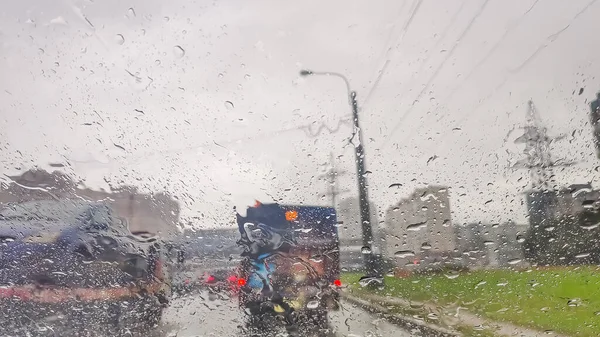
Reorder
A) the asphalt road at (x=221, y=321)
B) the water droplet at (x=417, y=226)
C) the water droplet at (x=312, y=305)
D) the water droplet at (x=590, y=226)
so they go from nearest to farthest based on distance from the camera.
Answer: the asphalt road at (x=221, y=321), the water droplet at (x=312, y=305), the water droplet at (x=417, y=226), the water droplet at (x=590, y=226)

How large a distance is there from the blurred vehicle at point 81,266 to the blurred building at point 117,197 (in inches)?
2.9

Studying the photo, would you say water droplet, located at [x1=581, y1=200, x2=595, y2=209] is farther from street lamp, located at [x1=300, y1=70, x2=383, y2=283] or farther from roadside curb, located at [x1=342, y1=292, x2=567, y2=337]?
street lamp, located at [x1=300, y1=70, x2=383, y2=283]

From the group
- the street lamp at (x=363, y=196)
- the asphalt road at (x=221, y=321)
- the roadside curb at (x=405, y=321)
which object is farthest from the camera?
the street lamp at (x=363, y=196)

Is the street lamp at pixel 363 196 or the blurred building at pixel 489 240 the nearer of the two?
the street lamp at pixel 363 196

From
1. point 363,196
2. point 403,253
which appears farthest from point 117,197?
point 403,253

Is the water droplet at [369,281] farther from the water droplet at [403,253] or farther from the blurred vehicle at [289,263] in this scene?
the water droplet at [403,253]

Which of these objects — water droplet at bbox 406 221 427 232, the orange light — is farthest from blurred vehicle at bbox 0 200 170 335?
water droplet at bbox 406 221 427 232

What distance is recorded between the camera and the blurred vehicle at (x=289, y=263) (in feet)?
16.7

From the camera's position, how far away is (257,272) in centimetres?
530

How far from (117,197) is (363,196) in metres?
2.22

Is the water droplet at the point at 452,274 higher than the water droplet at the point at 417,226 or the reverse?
the reverse

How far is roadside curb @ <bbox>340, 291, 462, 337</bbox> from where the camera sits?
4948 mm

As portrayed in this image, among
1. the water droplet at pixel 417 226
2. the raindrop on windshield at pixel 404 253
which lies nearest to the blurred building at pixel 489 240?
the water droplet at pixel 417 226

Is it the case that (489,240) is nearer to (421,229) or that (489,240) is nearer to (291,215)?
(421,229)
